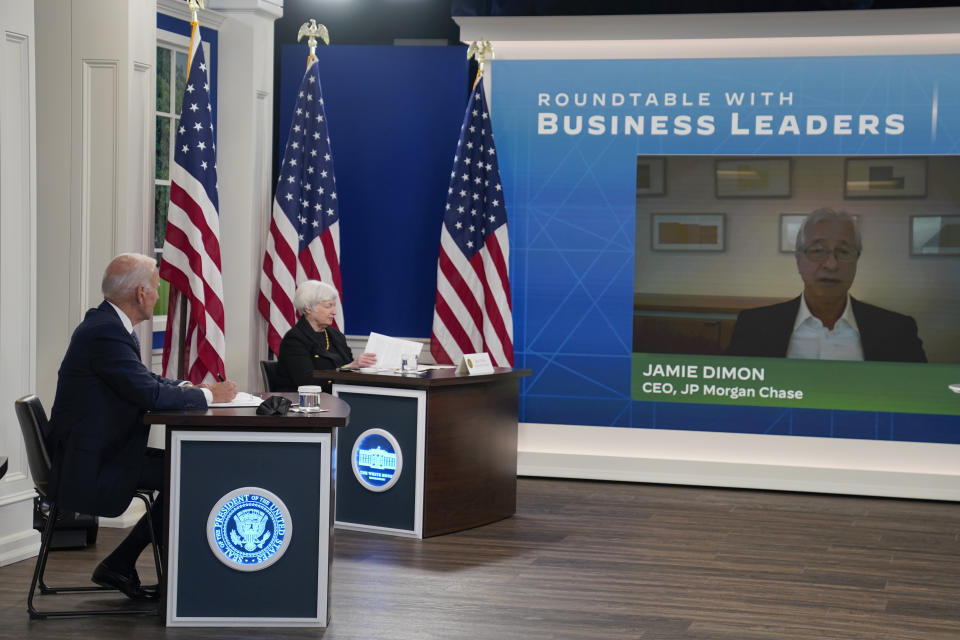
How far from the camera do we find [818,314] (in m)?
7.43

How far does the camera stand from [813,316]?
7438 mm

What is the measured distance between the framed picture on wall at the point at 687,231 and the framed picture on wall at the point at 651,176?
6.3 inches

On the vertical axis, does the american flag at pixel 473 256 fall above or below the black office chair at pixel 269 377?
above

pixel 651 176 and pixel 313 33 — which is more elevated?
pixel 313 33

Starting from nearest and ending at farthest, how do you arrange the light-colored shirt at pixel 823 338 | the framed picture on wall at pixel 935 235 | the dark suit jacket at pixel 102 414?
the dark suit jacket at pixel 102 414, the framed picture on wall at pixel 935 235, the light-colored shirt at pixel 823 338

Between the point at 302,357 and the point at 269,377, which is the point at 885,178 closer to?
the point at 302,357

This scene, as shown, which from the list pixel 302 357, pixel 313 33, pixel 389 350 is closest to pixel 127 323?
pixel 389 350

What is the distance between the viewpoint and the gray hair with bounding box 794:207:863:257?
7.34 metres

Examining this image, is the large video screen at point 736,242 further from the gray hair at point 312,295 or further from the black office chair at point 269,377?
the black office chair at point 269,377

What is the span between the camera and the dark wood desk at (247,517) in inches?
167

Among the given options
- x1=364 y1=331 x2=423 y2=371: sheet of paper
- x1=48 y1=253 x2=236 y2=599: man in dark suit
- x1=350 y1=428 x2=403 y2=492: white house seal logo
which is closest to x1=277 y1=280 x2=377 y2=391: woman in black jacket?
x1=364 y1=331 x2=423 y2=371: sheet of paper

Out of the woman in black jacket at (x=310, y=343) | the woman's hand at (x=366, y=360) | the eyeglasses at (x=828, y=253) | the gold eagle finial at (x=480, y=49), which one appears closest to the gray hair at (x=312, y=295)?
the woman in black jacket at (x=310, y=343)

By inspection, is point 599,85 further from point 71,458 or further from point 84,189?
point 71,458

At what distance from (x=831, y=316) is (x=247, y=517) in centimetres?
445
